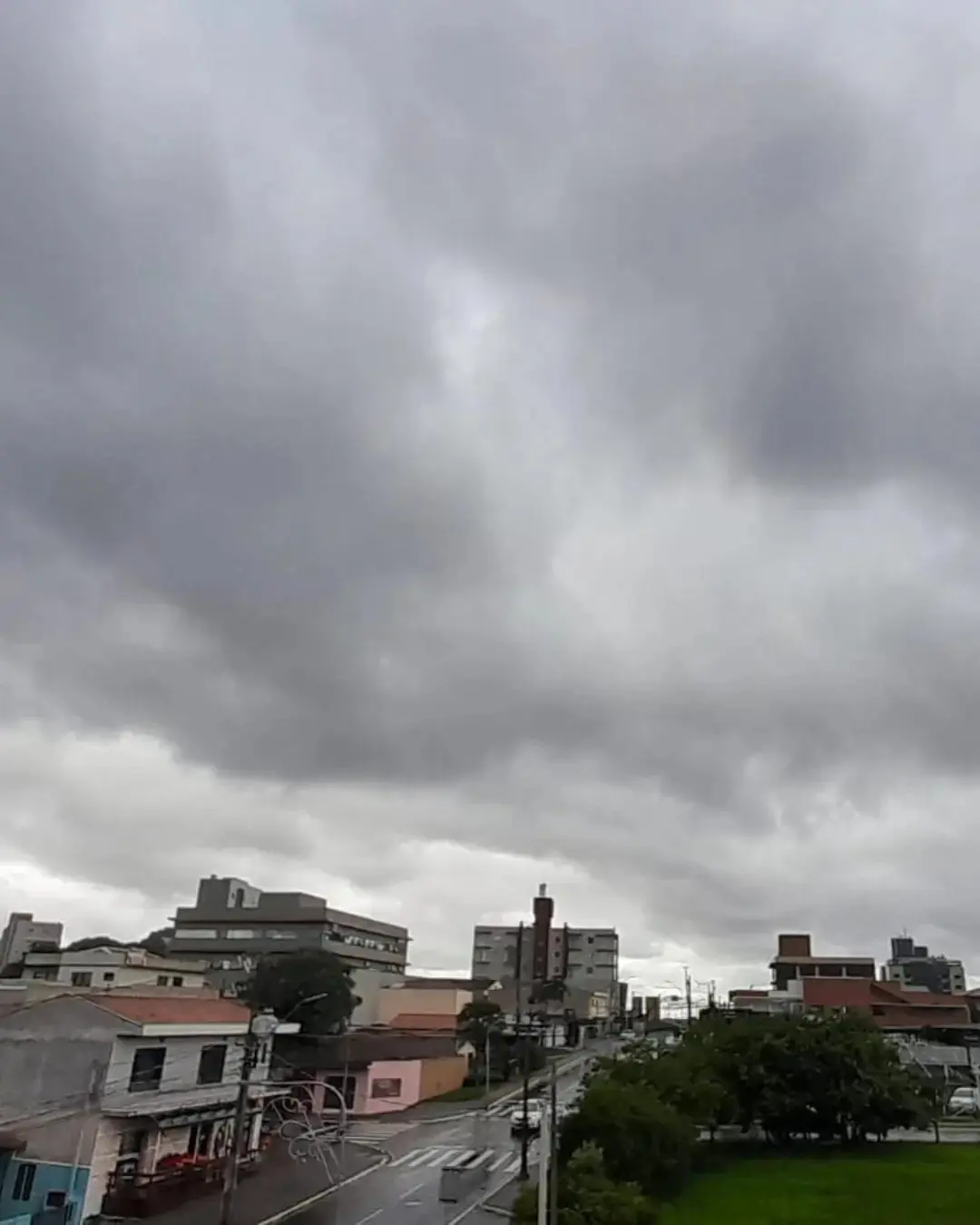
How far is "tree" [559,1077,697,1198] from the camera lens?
35969mm

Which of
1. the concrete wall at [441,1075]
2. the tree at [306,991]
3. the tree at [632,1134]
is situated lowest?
the tree at [632,1134]

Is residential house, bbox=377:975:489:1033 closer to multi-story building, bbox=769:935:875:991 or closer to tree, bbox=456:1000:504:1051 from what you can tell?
tree, bbox=456:1000:504:1051

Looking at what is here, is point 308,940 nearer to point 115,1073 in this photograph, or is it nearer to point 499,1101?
point 499,1101

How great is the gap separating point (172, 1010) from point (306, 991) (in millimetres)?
32099

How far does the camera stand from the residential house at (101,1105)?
32625 millimetres

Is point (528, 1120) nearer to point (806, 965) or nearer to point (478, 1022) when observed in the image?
point (478, 1022)

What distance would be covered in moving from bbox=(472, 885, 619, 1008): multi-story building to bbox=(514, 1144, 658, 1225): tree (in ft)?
369

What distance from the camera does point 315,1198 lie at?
125ft

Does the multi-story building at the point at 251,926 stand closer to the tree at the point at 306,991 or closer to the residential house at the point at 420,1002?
the residential house at the point at 420,1002

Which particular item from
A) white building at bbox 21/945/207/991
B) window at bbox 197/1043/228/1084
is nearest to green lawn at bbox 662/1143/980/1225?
window at bbox 197/1043/228/1084

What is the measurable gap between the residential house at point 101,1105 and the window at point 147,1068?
0.11 feet

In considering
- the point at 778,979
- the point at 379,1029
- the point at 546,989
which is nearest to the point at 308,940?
the point at 379,1029

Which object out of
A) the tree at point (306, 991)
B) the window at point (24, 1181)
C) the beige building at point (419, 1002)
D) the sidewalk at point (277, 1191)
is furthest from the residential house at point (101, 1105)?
the beige building at point (419, 1002)

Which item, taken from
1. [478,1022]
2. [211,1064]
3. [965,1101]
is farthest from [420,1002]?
[211,1064]
